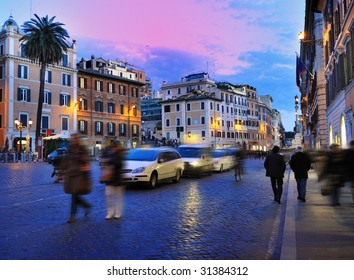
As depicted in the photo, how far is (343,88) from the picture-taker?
21.4 meters

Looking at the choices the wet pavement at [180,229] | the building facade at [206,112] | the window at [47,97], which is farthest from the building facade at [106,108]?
the wet pavement at [180,229]

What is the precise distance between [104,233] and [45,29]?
4669 cm

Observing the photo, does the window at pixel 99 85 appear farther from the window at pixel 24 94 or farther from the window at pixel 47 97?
the window at pixel 24 94

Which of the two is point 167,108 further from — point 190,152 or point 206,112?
point 190,152

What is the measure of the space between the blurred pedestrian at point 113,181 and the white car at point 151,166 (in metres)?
4.82

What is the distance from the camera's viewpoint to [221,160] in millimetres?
27625

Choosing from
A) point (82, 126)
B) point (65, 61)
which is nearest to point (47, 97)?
point (65, 61)

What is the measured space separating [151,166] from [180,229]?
26.4 ft

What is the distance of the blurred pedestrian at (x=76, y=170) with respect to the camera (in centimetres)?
835

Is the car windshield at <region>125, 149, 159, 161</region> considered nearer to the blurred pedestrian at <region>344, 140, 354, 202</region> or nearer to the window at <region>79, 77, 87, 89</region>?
the blurred pedestrian at <region>344, 140, 354, 202</region>

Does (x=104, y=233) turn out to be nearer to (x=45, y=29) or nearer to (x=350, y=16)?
(x=350, y=16)

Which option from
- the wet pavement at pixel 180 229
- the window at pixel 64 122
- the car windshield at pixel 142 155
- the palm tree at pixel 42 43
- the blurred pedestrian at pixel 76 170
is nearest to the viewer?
the wet pavement at pixel 180 229

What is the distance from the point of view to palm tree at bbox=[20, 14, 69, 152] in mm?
48312

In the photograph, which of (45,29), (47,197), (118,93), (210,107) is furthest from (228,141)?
(47,197)
